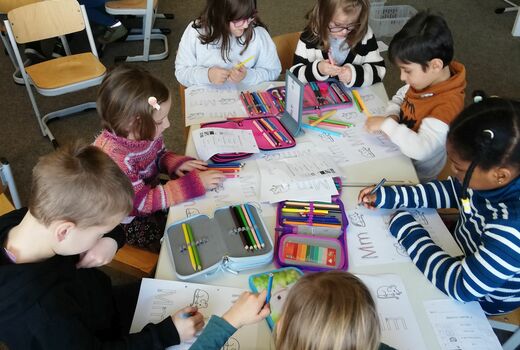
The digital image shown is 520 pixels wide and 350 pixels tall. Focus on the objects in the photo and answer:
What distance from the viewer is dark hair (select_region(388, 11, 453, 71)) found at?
1.42 meters

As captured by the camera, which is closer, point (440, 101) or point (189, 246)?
point (189, 246)

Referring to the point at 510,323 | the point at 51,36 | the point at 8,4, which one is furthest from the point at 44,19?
the point at 510,323

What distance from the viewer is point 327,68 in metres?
1.79

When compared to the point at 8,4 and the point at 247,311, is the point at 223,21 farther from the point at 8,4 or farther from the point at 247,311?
the point at 8,4

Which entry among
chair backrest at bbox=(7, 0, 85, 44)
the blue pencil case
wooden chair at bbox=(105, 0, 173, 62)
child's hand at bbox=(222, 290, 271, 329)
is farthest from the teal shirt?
wooden chair at bbox=(105, 0, 173, 62)

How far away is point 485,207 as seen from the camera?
3.61ft

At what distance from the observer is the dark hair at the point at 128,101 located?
51.8 inches

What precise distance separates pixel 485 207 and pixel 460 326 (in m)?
0.31

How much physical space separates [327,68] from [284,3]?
267 cm

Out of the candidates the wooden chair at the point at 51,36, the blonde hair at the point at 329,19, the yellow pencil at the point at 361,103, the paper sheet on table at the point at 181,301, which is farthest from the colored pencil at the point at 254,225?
the wooden chair at the point at 51,36

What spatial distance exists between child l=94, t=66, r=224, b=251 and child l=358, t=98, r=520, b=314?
64 centimetres

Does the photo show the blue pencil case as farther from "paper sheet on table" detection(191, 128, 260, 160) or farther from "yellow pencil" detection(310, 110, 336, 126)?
"yellow pencil" detection(310, 110, 336, 126)

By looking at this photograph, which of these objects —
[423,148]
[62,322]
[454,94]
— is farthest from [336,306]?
[454,94]

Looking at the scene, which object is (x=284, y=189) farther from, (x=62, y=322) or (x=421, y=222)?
(x=62, y=322)
